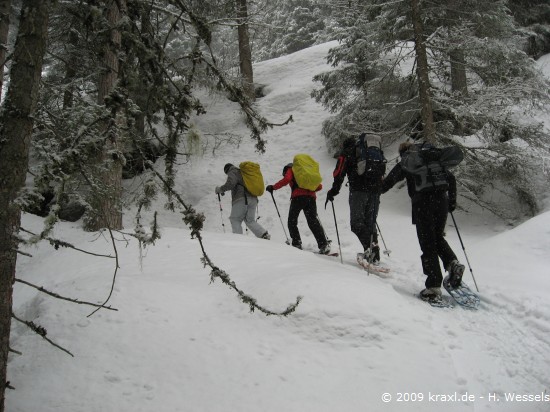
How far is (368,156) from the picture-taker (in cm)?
649

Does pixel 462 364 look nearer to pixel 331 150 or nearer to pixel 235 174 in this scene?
pixel 235 174

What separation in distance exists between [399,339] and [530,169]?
26.8ft

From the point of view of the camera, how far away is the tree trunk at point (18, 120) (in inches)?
90.9

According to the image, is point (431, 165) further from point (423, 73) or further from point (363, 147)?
point (423, 73)

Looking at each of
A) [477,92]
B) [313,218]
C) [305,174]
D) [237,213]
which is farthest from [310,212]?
[477,92]

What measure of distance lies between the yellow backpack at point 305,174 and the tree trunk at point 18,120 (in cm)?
538

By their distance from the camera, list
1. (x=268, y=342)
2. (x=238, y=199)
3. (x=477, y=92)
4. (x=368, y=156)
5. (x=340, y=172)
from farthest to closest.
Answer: (x=477, y=92)
(x=238, y=199)
(x=340, y=172)
(x=368, y=156)
(x=268, y=342)

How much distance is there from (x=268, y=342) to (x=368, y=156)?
3943mm

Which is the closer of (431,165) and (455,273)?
(455,273)

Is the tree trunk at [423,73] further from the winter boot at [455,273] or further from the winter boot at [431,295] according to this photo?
the winter boot at [431,295]

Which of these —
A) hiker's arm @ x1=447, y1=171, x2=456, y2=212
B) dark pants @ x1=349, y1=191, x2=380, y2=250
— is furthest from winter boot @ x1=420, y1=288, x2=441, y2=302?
dark pants @ x1=349, y1=191, x2=380, y2=250

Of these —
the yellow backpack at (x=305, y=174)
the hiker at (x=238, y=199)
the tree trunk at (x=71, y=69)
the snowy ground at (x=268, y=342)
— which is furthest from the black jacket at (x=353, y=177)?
the tree trunk at (x=71, y=69)

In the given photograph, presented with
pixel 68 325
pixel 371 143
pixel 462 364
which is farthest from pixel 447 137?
pixel 68 325

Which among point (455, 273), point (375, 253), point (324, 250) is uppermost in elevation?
point (455, 273)
